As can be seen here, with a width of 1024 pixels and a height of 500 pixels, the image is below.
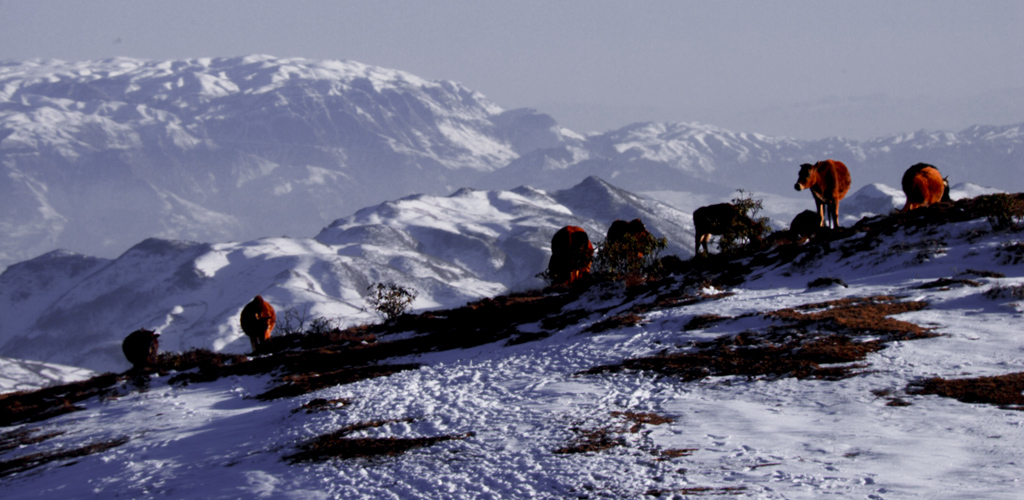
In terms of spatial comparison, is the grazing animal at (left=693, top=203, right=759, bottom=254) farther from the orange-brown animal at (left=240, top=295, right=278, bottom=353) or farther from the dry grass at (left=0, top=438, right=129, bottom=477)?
the dry grass at (left=0, top=438, right=129, bottom=477)

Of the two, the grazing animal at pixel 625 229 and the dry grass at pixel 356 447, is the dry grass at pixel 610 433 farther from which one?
the grazing animal at pixel 625 229

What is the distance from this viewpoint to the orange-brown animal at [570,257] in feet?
129

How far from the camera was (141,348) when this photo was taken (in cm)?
3281

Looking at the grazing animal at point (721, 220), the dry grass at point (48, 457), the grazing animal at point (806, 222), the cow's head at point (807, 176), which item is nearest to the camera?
the dry grass at point (48, 457)

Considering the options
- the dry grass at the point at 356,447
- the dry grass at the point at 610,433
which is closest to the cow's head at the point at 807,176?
the dry grass at the point at 610,433

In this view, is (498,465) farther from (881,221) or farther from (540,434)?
(881,221)

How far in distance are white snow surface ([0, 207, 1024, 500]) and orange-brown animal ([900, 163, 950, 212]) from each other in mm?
9924

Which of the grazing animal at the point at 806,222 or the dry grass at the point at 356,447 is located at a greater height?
the grazing animal at the point at 806,222

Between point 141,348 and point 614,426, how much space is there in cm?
2462

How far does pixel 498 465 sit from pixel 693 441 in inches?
125

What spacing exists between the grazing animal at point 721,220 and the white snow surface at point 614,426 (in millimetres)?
11168

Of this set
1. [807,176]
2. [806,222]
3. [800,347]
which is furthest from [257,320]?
[806,222]

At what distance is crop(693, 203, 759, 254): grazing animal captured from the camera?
35.5 meters

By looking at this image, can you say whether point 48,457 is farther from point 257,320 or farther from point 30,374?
point 30,374
